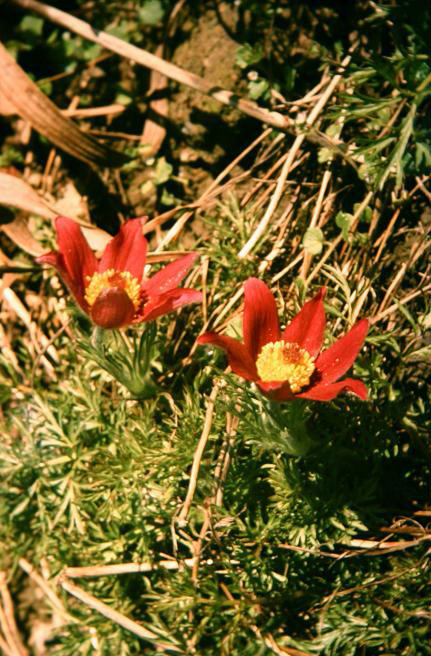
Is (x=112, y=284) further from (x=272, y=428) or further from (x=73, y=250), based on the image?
(x=272, y=428)

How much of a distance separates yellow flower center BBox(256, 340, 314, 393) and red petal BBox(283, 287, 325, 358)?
0.05 feet

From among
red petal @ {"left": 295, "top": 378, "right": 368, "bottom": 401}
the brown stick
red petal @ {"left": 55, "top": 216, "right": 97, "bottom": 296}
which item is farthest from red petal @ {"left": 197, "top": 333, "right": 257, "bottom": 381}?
the brown stick

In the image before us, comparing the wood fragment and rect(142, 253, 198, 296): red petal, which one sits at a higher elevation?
the wood fragment

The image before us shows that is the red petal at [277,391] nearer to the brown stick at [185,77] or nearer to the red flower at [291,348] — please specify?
the red flower at [291,348]

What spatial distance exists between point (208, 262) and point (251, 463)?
493 mm

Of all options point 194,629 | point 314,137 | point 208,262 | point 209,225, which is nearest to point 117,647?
Answer: point 194,629

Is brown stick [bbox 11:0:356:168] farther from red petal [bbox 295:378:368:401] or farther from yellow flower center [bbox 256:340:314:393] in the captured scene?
red petal [bbox 295:378:368:401]

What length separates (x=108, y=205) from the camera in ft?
6.25

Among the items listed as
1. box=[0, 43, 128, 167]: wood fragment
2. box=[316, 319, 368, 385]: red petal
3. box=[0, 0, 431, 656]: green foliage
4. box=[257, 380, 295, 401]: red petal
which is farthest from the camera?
box=[0, 43, 128, 167]: wood fragment

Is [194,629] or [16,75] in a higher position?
[16,75]

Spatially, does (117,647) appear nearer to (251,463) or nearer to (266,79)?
(251,463)

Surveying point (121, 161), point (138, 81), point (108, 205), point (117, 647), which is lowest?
point (117, 647)

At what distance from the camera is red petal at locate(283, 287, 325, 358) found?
1.28 metres

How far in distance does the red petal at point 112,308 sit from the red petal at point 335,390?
1.17 feet
